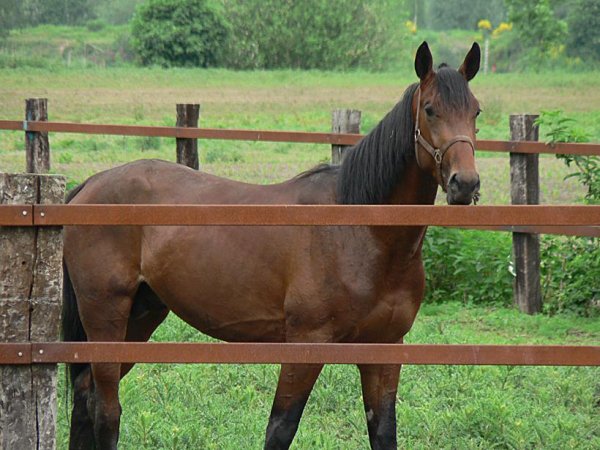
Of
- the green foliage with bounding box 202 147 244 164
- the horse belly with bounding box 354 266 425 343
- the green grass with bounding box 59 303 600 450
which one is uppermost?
the green foliage with bounding box 202 147 244 164

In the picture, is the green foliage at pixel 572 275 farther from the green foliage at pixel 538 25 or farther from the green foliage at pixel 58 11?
the green foliage at pixel 58 11

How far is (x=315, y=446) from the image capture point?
5312 millimetres

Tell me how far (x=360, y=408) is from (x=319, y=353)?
2657 mm

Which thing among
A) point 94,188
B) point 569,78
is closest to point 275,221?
point 94,188

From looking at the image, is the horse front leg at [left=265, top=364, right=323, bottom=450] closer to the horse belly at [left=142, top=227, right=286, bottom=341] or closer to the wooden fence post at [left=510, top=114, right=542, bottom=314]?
the horse belly at [left=142, top=227, right=286, bottom=341]

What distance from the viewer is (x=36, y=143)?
9773 millimetres

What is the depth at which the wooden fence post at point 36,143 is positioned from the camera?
9.77 metres

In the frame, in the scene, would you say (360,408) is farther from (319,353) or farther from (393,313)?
(319,353)

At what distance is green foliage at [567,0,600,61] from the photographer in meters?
48.6

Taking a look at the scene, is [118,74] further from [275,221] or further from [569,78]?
[275,221]

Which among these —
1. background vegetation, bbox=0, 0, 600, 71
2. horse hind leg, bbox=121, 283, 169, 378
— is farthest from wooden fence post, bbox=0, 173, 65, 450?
background vegetation, bbox=0, 0, 600, 71

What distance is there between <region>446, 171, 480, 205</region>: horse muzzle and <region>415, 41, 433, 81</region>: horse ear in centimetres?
63

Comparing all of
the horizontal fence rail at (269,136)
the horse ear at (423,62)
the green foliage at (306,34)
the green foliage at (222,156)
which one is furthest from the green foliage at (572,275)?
the green foliage at (306,34)

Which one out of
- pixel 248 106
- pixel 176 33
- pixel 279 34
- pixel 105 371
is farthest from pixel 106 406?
pixel 279 34
